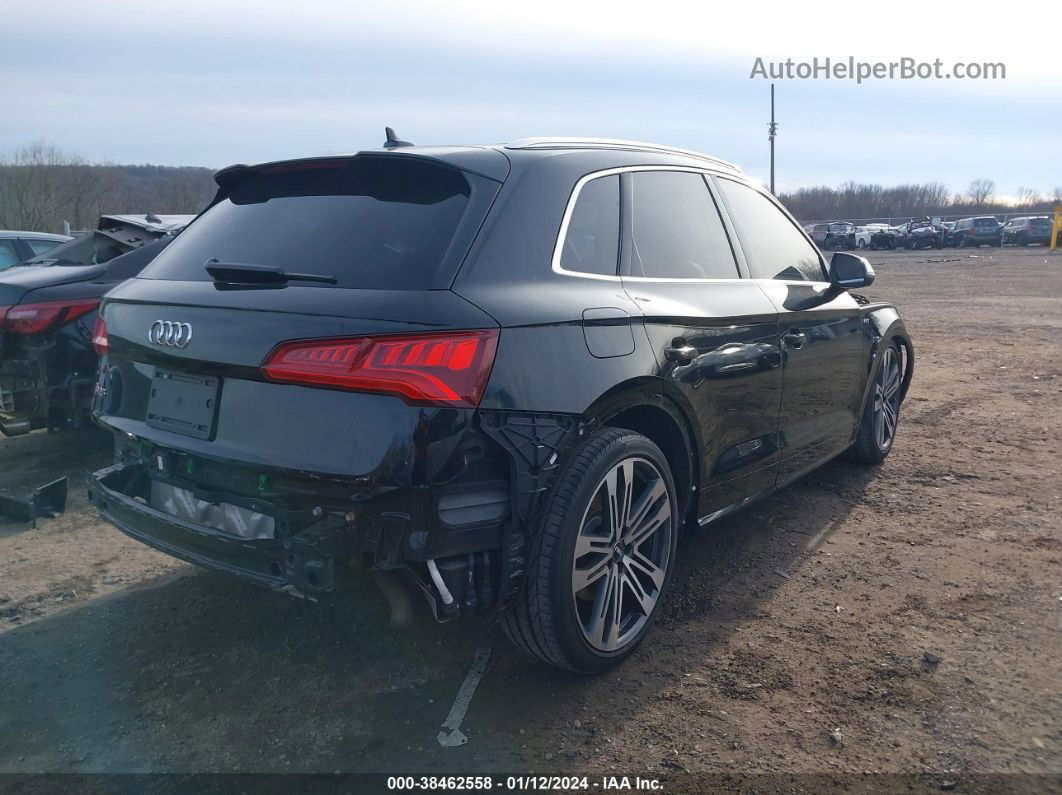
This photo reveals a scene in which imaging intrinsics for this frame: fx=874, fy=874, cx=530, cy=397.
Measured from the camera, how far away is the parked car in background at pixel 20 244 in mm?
9086

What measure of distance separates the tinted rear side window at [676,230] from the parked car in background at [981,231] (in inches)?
1950

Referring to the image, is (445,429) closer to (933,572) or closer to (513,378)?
(513,378)

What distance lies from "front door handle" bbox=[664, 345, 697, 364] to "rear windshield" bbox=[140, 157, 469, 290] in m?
0.96

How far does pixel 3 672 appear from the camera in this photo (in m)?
3.18

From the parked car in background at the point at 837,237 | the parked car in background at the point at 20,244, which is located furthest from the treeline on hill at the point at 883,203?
the parked car in background at the point at 20,244

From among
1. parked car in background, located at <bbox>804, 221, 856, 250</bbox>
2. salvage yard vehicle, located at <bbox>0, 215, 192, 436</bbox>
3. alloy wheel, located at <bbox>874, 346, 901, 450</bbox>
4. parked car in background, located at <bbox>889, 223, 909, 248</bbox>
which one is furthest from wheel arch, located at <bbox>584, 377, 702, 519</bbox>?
parked car in background, located at <bbox>889, 223, 909, 248</bbox>

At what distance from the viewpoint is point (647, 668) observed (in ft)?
10.5

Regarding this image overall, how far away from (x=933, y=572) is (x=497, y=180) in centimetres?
268

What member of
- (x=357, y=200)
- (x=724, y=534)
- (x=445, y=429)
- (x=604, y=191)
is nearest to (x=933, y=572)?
(x=724, y=534)

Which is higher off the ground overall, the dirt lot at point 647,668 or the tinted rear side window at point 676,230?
the tinted rear side window at point 676,230

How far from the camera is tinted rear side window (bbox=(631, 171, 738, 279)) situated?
347 cm

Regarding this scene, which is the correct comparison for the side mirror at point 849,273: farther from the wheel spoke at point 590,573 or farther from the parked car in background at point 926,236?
the parked car in background at point 926,236

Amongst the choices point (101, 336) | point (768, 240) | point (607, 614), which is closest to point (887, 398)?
point (768, 240)

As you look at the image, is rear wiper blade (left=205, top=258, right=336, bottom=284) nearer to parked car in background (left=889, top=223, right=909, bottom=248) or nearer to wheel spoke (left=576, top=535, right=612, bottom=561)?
wheel spoke (left=576, top=535, right=612, bottom=561)
